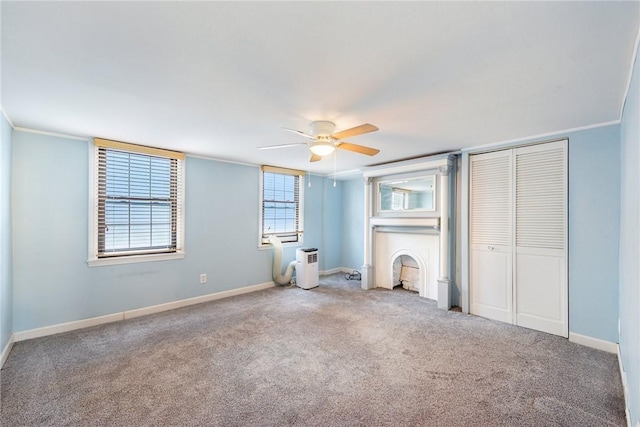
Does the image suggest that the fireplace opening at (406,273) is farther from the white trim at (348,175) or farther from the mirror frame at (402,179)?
the white trim at (348,175)

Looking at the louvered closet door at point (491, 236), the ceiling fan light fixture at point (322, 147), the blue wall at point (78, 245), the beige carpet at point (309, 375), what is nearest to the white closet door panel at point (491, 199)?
the louvered closet door at point (491, 236)

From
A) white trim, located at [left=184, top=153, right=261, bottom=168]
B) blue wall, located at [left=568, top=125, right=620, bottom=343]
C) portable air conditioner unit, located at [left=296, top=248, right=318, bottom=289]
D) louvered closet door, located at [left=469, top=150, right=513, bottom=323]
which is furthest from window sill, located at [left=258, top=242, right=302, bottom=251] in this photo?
blue wall, located at [left=568, top=125, right=620, bottom=343]

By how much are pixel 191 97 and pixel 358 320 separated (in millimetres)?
3121

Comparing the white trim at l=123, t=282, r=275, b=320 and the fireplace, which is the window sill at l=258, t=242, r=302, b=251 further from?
the fireplace

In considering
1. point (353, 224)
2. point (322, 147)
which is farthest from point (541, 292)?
point (353, 224)

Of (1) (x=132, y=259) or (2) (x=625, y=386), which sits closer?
(2) (x=625, y=386)

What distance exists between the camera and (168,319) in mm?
3605

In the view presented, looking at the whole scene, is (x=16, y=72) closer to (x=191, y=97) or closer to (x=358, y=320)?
(x=191, y=97)

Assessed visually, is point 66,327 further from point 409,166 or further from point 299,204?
point 409,166

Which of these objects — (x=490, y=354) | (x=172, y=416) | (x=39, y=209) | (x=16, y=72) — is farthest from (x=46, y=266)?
(x=490, y=354)

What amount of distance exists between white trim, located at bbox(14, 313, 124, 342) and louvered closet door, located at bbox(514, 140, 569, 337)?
5.13 meters

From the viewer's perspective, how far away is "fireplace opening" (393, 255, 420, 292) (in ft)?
16.5

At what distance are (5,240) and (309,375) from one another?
127 inches

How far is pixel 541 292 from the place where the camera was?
10.7 ft
